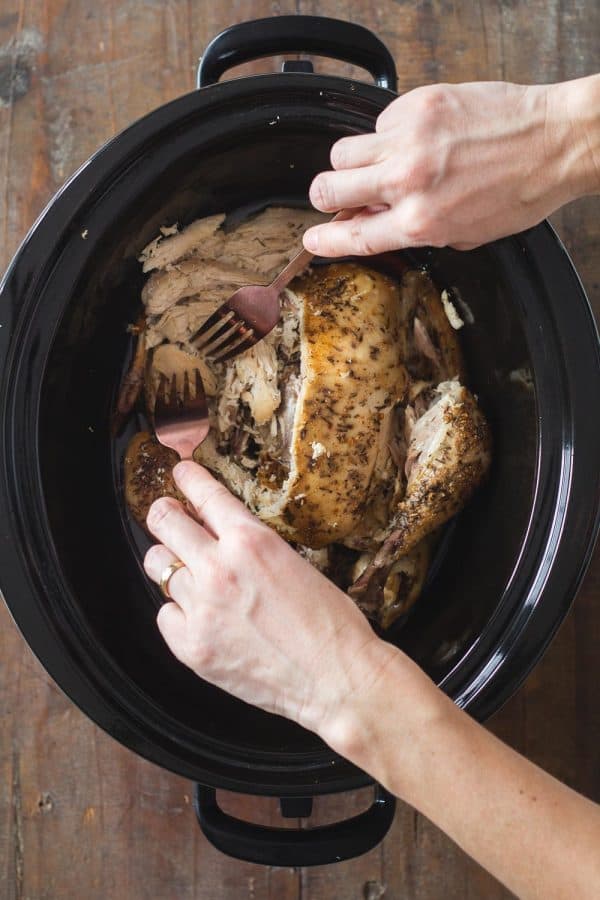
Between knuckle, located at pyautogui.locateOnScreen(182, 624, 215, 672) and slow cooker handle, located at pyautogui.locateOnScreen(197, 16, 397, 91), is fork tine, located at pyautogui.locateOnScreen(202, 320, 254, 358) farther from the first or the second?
knuckle, located at pyautogui.locateOnScreen(182, 624, 215, 672)

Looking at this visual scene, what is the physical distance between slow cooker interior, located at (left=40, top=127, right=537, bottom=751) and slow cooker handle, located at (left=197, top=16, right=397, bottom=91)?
0.10m

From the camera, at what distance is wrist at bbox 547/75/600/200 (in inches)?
33.4

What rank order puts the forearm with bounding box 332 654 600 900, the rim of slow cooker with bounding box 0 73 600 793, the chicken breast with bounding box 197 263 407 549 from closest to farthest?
the forearm with bounding box 332 654 600 900 → the rim of slow cooker with bounding box 0 73 600 793 → the chicken breast with bounding box 197 263 407 549

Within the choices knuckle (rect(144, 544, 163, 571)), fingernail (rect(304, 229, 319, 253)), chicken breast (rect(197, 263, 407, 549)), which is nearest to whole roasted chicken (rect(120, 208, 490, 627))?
chicken breast (rect(197, 263, 407, 549))

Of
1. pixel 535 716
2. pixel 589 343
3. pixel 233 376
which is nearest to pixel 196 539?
pixel 233 376

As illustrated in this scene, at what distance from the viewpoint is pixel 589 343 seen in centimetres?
92

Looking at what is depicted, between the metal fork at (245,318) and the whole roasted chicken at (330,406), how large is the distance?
37 mm

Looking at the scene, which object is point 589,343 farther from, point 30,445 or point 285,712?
point 30,445

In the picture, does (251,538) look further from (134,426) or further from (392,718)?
(134,426)

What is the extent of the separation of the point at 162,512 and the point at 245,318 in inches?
14.1

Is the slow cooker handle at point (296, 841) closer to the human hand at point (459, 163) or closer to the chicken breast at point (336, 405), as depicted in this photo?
the chicken breast at point (336, 405)

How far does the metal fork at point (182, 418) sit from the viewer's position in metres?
1.09

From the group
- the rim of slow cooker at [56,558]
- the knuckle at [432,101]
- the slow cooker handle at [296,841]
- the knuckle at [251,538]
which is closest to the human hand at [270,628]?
the knuckle at [251,538]

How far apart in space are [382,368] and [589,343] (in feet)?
0.87
